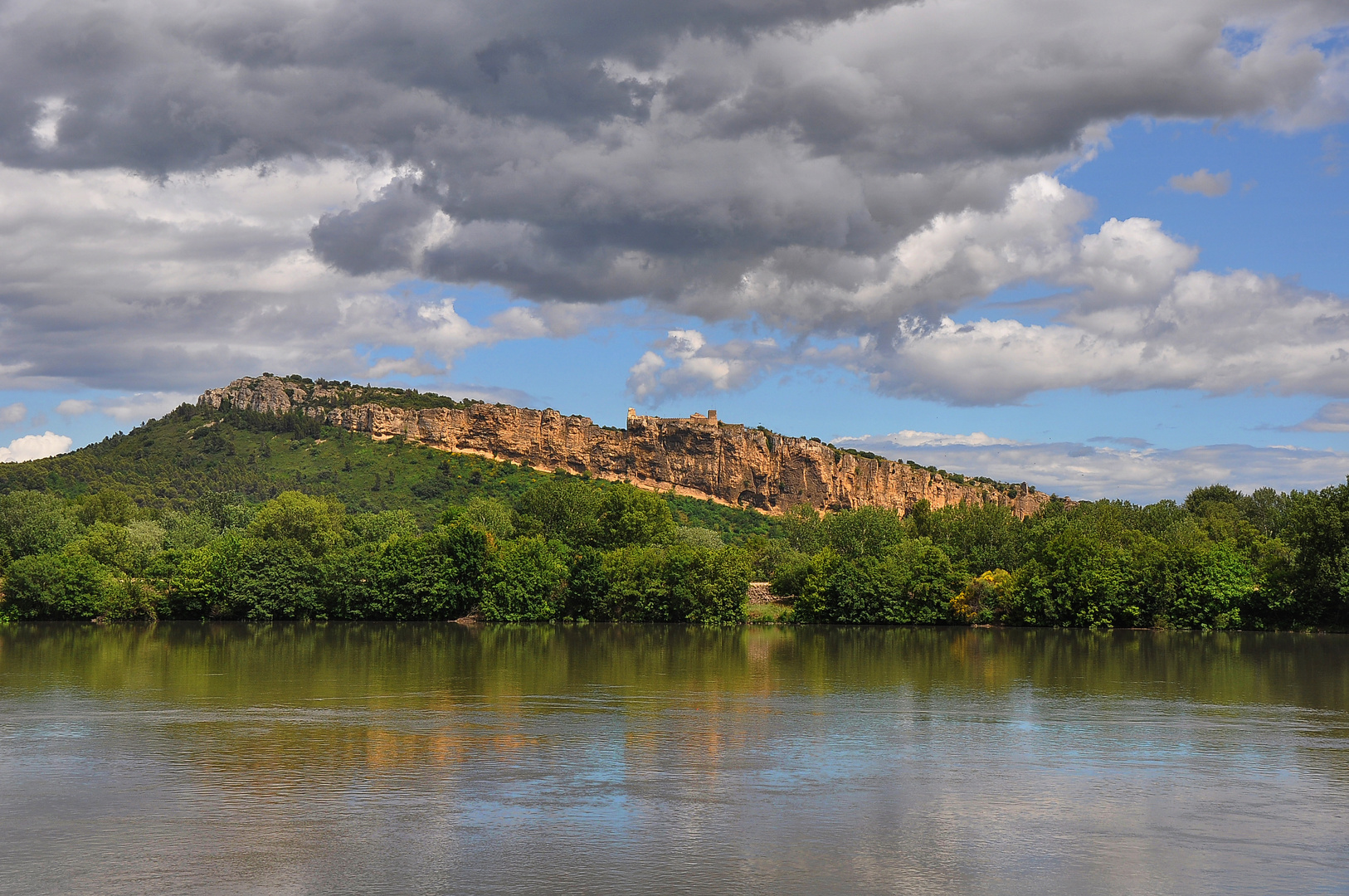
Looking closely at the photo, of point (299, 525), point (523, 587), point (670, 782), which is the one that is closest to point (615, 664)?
point (670, 782)

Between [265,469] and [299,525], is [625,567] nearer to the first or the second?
[299,525]

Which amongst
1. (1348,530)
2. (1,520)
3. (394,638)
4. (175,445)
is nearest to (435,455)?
(175,445)

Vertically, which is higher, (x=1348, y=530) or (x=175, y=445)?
(x=175, y=445)

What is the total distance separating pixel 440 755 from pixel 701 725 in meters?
8.31

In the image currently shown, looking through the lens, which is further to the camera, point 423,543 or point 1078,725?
point 423,543

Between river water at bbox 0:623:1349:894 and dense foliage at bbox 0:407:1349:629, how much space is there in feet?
133

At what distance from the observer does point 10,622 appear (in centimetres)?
8331

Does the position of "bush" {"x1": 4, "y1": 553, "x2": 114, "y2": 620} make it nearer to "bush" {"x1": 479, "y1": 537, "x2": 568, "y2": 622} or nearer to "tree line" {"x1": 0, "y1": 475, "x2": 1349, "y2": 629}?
"tree line" {"x1": 0, "y1": 475, "x2": 1349, "y2": 629}

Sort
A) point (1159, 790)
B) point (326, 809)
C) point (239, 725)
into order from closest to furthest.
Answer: point (326, 809)
point (1159, 790)
point (239, 725)

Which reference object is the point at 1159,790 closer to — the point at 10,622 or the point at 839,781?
the point at 839,781

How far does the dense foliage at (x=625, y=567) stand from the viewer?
8350cm

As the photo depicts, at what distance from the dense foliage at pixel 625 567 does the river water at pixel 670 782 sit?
4051 cm

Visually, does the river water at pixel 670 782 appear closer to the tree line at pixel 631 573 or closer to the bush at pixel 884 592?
the tree line at pixel 631 573

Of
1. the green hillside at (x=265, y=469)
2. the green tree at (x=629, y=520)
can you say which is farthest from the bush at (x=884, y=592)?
the green hillside at (x=265, y=469)
